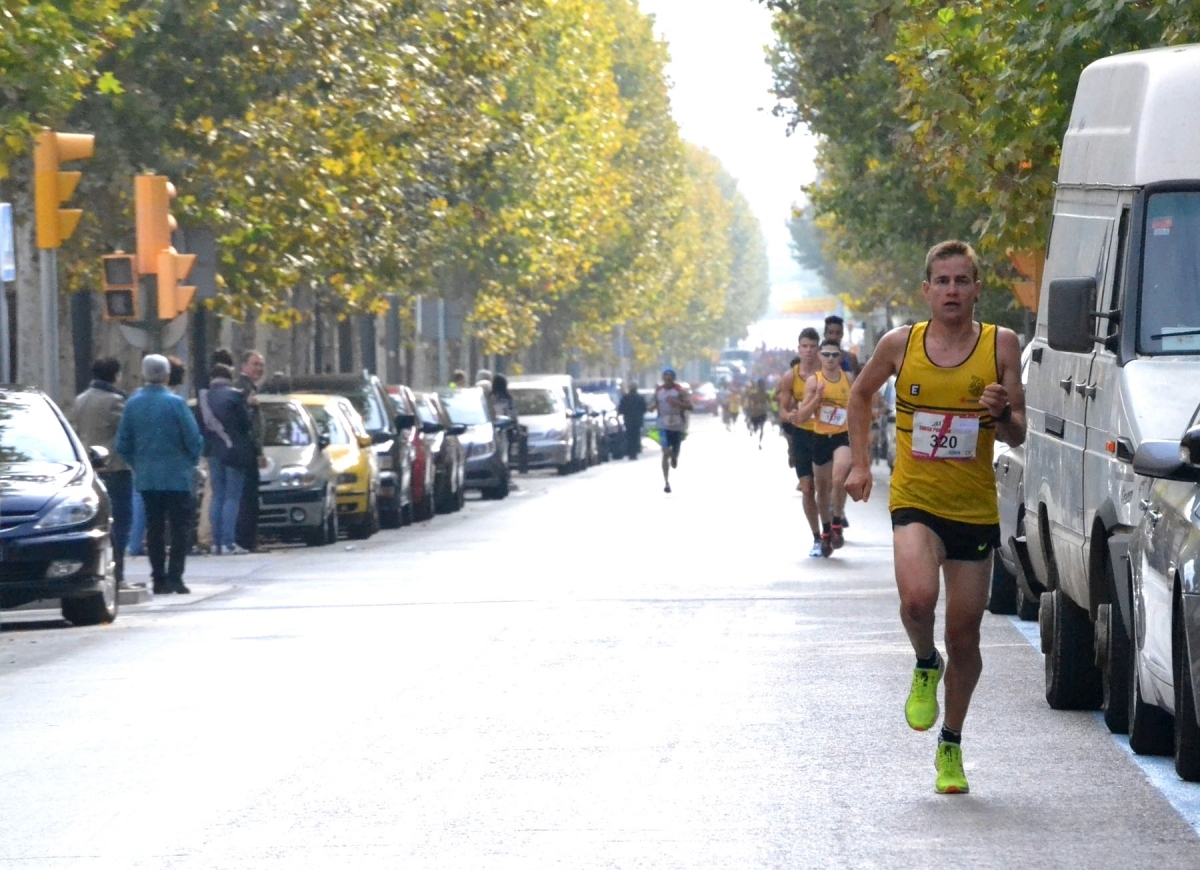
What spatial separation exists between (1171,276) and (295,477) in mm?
16241

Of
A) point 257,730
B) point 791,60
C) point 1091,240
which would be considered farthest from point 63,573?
point 791,60

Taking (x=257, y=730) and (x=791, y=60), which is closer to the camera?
(x=257, y=730)

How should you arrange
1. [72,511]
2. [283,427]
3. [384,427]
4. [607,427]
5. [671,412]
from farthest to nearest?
[607,427]
[671,412]
[384,427]
[283,427]
[72,511]

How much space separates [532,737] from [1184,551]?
9.74ft

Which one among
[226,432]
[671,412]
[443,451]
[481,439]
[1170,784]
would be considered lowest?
[481,439]

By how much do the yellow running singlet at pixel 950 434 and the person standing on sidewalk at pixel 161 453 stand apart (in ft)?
35.7

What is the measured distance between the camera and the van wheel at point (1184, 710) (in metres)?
8.27

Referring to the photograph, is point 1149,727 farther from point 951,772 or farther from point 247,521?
point 247,521

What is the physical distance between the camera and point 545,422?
48125 mm

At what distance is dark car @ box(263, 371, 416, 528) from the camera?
1156 inches

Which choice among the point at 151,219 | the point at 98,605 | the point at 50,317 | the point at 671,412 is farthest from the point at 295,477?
the point at 671,412

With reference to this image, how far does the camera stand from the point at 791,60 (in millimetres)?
47000

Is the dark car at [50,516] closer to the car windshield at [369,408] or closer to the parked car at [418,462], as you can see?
the car windshield at [369,408]

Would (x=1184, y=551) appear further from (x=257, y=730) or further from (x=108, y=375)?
(x=108, y=375)
